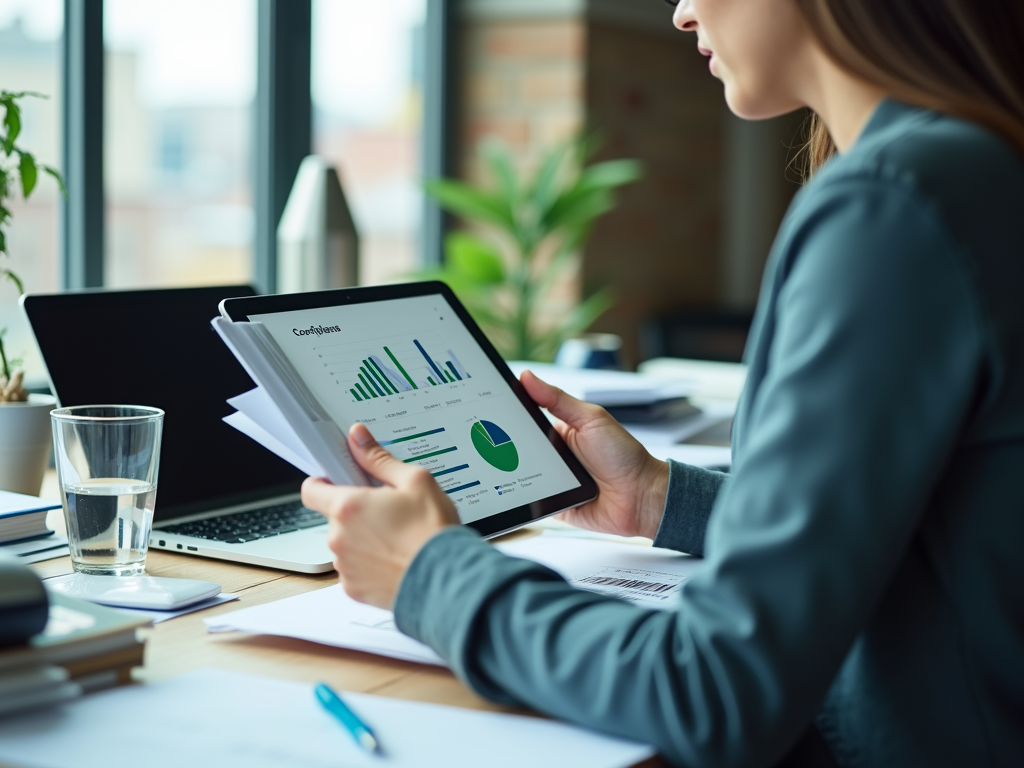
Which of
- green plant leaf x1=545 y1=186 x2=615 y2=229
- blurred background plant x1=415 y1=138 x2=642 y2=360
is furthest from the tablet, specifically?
green plant leaf x1=545 y1=186 x2=615 y2=229

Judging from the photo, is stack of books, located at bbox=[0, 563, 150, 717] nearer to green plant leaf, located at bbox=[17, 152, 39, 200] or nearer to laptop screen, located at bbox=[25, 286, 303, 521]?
laptop screen, located at bbox=[25, 286, 303, 521]

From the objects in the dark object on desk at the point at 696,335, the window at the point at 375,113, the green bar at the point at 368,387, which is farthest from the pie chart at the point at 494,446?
the dark object on desk at the point at 696,335

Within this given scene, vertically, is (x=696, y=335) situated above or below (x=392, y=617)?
below

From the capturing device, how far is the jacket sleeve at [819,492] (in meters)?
0.64

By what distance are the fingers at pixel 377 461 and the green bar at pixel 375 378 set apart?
0.10m

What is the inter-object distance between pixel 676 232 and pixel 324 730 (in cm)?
401

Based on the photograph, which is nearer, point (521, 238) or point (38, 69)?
point (38, 69)

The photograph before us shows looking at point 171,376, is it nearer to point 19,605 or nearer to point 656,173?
point 19,605

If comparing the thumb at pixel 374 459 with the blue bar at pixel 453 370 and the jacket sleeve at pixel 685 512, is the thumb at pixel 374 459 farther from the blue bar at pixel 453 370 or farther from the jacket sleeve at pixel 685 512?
the jacket sleeve at pixel 685 512

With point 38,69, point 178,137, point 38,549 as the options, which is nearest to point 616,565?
point 38,549

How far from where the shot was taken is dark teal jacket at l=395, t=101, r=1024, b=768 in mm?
639

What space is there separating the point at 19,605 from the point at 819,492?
1.54ft

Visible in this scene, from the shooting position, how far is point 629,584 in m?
1.00

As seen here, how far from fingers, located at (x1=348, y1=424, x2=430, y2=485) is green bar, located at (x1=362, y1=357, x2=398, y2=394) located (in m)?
0.10
